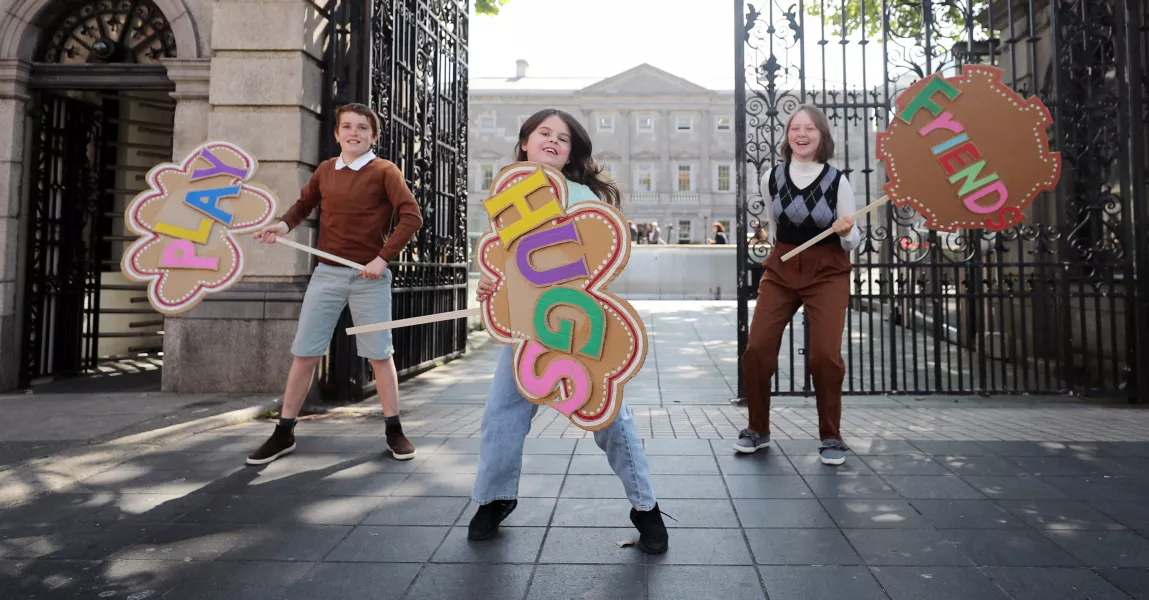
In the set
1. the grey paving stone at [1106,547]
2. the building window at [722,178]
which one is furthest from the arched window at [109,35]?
the building window at [722,178]

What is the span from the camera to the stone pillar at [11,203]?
21.5ft

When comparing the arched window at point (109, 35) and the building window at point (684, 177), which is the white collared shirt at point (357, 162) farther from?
the building window at point (684, 177)

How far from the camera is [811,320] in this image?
4066 millimetres

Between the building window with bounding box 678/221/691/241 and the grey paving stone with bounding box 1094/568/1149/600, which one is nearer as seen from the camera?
the grey paving stone with bounding box 1094/568/1149/600

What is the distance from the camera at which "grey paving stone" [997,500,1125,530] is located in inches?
118

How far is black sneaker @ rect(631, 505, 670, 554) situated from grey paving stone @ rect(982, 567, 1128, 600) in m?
1.15

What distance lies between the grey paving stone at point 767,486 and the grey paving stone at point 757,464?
8 centimetres

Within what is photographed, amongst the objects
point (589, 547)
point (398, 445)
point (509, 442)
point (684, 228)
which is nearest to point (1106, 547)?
point (589, 547)

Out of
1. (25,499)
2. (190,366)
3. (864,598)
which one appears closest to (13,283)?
(190,366)

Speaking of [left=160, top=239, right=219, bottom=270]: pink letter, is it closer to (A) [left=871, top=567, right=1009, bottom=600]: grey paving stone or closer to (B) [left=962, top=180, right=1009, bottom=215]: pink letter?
(A) [left=871, top=567, right=1009, bottom=600]: grey paving stone

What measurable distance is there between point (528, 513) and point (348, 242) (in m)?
1.96

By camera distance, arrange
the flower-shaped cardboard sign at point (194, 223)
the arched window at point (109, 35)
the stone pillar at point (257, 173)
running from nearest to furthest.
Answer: the flower-shaped cardboard sign at point (194, 223) < the stone pillar at point (257, 173) < the arched window at point (109, 35)

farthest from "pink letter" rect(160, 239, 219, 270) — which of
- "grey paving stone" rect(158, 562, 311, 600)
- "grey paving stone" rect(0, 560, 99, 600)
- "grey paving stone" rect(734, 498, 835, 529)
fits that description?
"grey paving stone" rect(734, 498, 835, 529)

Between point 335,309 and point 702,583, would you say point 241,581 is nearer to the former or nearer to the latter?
point 702,583
